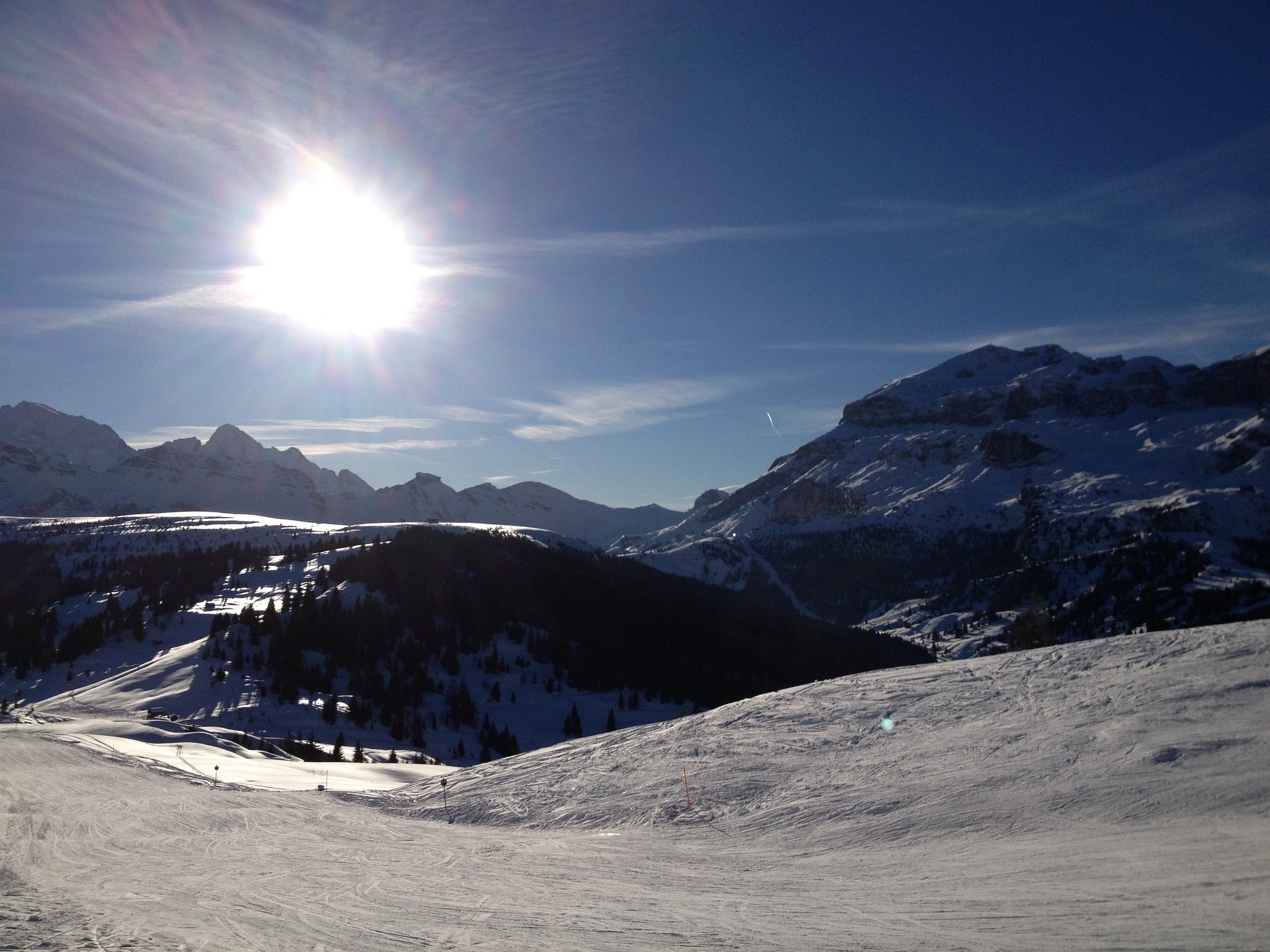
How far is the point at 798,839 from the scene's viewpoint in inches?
522

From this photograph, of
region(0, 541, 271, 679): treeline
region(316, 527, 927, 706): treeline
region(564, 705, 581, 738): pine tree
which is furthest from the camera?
region(316, 527, 927, 706): treeline

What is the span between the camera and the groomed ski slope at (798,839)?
903 cm

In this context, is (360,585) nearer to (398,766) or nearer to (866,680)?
(398,766)

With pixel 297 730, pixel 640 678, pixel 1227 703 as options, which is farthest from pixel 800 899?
pixel 640 678

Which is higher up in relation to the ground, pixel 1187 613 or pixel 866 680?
pixel 866 680

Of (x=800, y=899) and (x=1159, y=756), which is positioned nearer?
(x=800, y=899)

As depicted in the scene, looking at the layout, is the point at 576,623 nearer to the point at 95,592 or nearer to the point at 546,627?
the point at 546,627

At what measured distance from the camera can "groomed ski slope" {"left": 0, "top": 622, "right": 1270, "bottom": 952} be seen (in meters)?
9.03

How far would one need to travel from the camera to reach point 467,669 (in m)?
78.9

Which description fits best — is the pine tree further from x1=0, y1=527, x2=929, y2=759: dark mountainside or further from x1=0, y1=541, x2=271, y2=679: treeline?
x1=0, y1=541, x2=271, y2=679: treeline

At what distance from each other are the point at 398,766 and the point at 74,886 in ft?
77.1

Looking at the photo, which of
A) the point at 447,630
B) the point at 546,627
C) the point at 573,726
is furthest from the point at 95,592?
the point at 573,726

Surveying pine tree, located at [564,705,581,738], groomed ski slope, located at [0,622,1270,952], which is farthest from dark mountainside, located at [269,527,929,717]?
groomed ski slope, located at [0,622,1270,952]

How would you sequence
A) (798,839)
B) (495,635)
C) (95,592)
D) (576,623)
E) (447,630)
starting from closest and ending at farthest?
(798,839), (447,630), (495,635), (576,623), (95,592)
